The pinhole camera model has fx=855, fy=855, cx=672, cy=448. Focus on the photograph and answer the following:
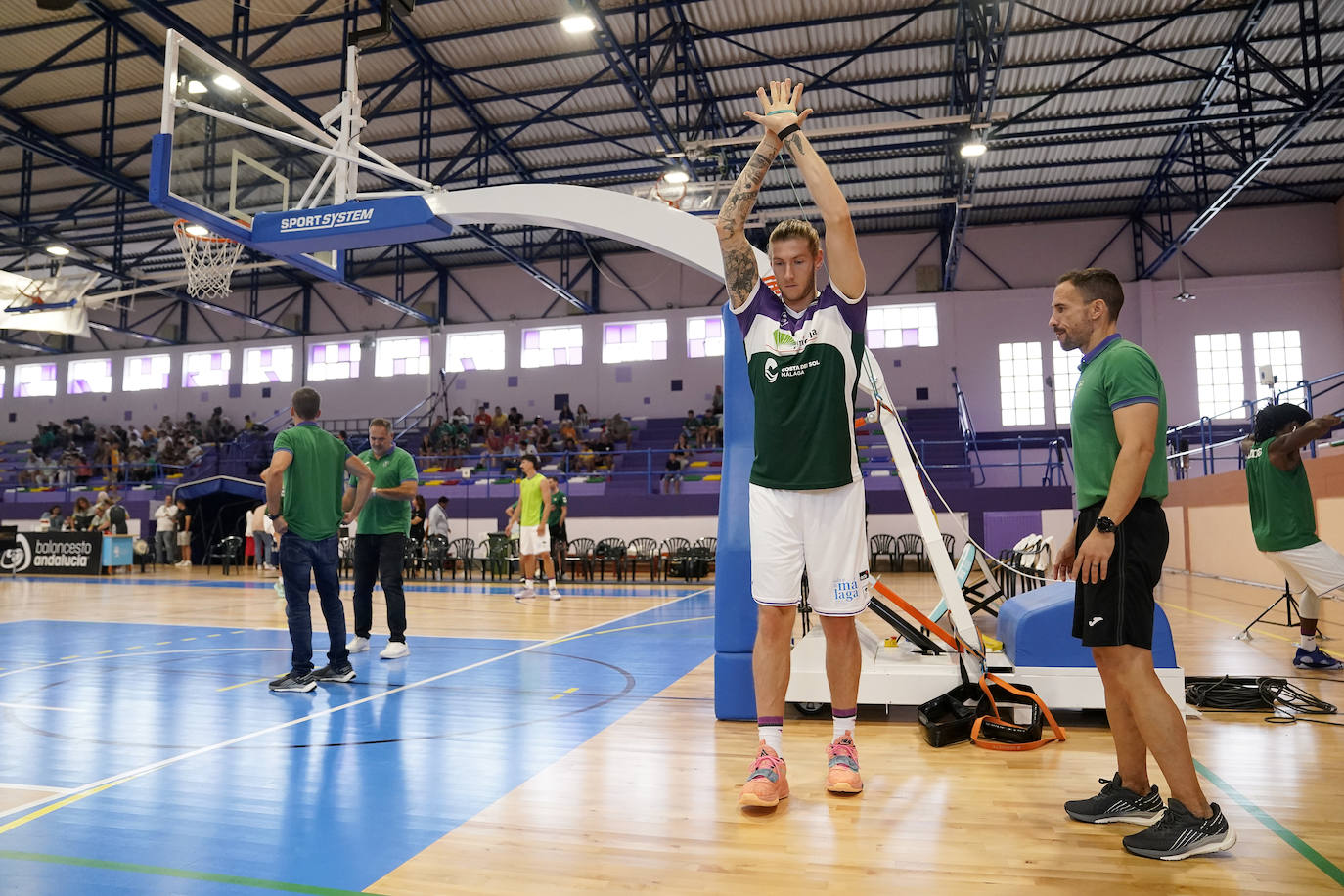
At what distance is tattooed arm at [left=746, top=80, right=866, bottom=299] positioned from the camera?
3.06 meters

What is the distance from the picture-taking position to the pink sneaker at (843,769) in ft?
10.7

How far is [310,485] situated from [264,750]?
6.74 ft

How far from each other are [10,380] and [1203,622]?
3849cm

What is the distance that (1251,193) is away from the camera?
→ 2192 cm

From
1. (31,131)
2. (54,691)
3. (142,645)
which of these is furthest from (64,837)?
(31,131)

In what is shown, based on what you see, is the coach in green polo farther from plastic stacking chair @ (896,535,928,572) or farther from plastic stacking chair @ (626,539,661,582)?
plastic stacking chair @ (896,535,928,572)

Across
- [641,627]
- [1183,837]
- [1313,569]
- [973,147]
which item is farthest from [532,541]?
[1183,837]

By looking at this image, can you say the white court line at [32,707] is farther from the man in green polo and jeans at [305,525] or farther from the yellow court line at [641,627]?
the yellow court line at [641,627]

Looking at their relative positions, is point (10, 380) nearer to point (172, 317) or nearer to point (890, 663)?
point (172, 317)

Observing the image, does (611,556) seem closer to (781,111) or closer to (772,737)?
(772,737)

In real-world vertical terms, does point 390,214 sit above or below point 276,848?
above

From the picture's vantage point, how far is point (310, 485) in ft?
18.6

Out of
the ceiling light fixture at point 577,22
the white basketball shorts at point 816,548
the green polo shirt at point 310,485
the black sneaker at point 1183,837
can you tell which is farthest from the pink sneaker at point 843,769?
the ceiling light fixture at point 577,22

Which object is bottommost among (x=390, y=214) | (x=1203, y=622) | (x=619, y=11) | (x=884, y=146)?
(x=1203, y=622)
